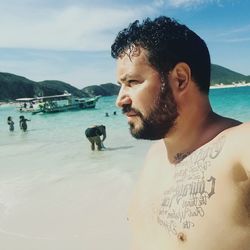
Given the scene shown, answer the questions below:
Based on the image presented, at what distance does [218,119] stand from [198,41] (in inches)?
15.7

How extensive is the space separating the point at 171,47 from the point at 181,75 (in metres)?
0.14

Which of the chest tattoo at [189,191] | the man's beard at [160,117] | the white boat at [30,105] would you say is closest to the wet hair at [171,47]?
the man's beard at [160,117]

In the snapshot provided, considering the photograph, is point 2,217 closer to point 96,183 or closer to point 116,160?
point 96,183

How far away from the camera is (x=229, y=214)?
6.44ft

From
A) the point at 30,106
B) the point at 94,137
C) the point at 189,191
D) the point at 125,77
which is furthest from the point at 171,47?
the point at 30,106

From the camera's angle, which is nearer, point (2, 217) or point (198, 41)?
point (198, 41)

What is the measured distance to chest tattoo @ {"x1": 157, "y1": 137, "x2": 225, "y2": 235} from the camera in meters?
2.11

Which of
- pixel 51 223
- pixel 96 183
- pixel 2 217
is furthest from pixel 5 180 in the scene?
pixel 51 223

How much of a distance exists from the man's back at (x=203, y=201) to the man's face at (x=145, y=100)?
0.71ft

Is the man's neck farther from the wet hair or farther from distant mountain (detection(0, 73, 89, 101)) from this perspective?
distant mountain (detection(0, 73, 89, 101))

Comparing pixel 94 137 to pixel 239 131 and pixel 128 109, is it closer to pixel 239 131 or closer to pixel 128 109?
pixel 128 109

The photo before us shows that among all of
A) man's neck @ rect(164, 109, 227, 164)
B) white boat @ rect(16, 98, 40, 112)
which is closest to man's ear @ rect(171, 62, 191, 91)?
man's neck @ rect(164, 109, 227, 164)

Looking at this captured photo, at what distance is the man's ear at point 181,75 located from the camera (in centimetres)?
229

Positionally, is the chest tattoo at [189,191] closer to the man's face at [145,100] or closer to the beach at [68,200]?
the man's face at [145,100]
